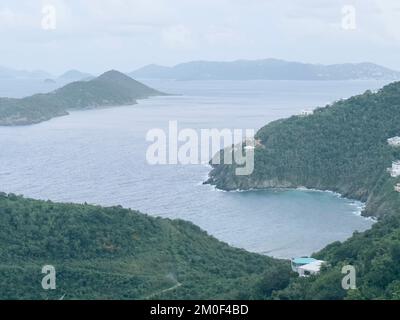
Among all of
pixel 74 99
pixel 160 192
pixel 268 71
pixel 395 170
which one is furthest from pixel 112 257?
pixel 268 71

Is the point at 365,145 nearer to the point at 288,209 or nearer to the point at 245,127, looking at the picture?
the point at 288,209

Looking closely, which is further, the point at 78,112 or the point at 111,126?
the point at 78,112

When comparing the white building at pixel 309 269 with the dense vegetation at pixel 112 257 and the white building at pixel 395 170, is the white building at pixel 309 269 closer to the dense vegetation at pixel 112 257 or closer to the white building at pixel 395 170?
the dense vegetation at pixel 112 257

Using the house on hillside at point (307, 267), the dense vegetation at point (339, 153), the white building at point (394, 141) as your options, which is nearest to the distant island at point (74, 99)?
the dense vegetation at point (339, 153)

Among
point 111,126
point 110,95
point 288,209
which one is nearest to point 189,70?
point 110,95

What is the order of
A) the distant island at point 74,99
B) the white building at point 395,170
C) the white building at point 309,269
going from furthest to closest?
the distant island at point 74,99 → the white building at point 395,170 → the white building at point 309,269

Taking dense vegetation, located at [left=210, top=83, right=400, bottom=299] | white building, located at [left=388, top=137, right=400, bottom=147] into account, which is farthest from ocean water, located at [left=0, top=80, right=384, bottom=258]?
white building, located at [left=388, top=137, right=400, bottom=147]
